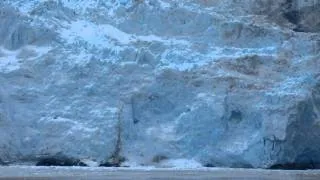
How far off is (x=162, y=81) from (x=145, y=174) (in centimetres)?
266

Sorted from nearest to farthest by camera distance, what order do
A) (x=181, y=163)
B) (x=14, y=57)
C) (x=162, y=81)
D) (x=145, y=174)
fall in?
(x=145, y=174) < (x=181, y=163) < (x=162, y=81) < (x=14, y=57)

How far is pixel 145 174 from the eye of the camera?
10852mm

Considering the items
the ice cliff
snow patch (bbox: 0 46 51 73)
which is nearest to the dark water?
the ice cliff

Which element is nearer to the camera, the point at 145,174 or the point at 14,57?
the point at 145,174

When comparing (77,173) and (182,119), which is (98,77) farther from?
(77,173)

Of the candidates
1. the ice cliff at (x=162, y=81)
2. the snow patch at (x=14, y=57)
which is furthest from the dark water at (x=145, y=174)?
the snow patch at (x=14, y=57)

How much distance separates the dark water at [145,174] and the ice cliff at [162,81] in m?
0.68

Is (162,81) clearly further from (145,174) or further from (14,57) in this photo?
(14,57)

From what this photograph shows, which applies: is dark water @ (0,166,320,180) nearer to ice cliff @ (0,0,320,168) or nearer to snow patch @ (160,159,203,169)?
snow patch @ (160,159,203,169)

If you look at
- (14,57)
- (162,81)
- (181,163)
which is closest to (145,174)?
(181,163)

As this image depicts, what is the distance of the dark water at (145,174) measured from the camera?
1018 cm

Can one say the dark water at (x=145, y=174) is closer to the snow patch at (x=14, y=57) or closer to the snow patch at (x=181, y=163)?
the snow patch at (x=181, y=163)

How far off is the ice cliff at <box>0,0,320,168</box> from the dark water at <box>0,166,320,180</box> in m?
0.68

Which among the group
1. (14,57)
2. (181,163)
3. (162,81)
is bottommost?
(181,163)
